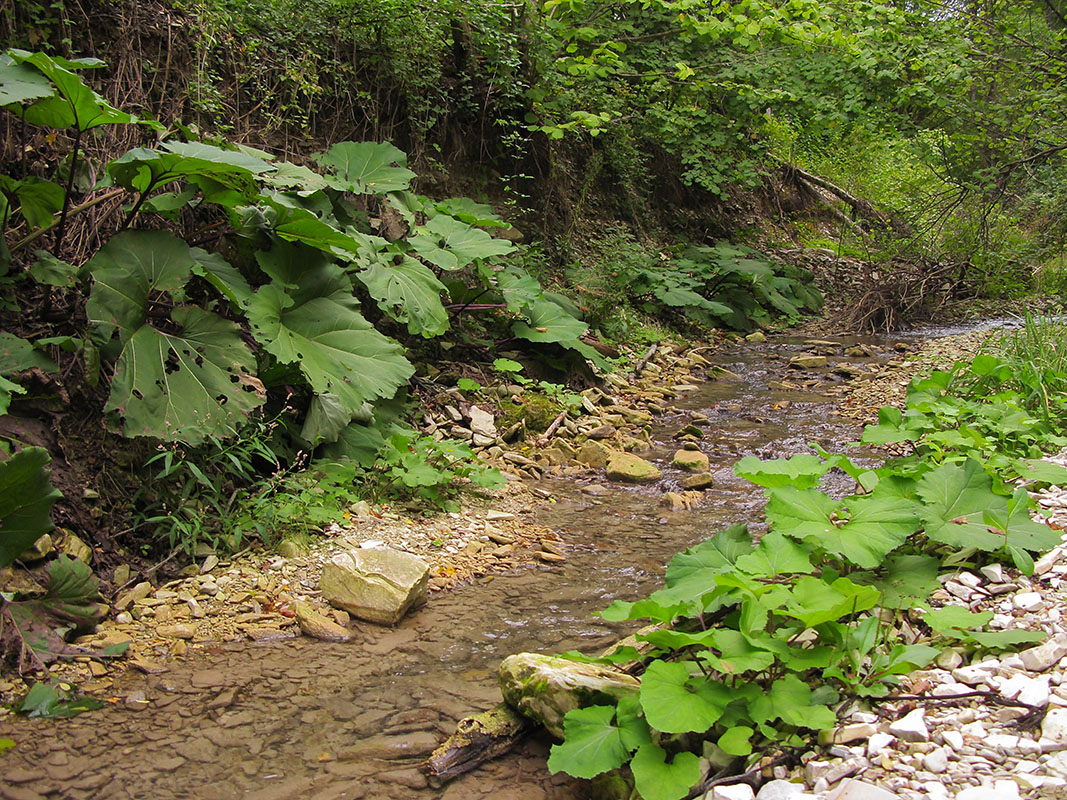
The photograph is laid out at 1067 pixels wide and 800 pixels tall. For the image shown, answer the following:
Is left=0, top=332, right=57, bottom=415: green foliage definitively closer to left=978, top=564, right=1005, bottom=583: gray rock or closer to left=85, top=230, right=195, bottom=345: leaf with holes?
left=85, top=230, right=195, bottom=345: leaf with holes

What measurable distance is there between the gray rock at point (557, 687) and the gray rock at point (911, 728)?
0.76 metres

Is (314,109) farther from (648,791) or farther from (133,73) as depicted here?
(648,791)

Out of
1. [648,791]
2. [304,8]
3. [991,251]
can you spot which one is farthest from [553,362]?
[991,251]

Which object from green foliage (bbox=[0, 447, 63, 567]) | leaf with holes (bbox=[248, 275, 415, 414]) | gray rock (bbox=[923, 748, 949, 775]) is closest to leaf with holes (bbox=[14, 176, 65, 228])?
leaf with holes (bbox=[248, 275, 415, 414])

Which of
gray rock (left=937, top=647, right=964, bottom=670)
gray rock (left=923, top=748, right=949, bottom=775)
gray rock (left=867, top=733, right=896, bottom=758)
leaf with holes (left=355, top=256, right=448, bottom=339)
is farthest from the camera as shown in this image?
leaf with holes (left=355, top=256, right=448, bottom=339)

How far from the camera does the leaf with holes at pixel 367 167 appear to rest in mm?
5348

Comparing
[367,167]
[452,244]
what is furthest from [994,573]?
[367,167]

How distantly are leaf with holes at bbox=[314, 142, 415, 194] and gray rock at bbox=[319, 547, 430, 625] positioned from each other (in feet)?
9.62

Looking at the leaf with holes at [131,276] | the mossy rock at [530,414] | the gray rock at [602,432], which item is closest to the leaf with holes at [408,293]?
the mossy rock at [530,414]

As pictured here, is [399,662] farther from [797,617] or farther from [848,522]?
[848,522]

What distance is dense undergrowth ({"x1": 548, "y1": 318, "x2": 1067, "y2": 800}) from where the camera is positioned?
1.95 metres

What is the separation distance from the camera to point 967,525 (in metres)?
2.51

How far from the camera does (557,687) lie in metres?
2.32

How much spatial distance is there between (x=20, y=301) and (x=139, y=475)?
986mm
